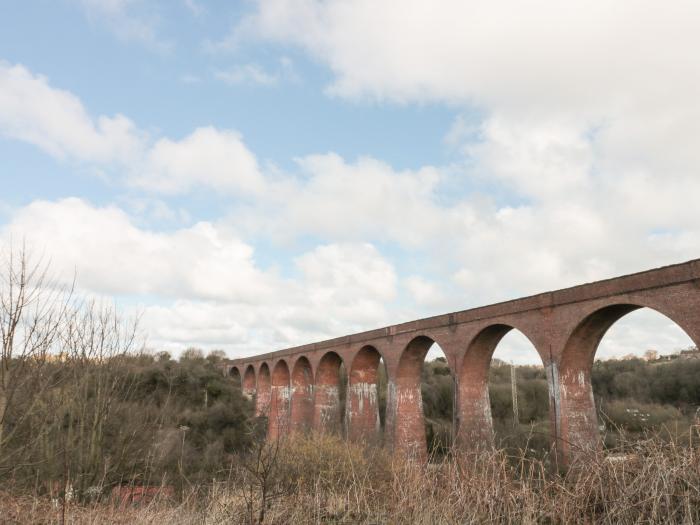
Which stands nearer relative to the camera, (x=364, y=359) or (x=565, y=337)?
(x=565, y=337)

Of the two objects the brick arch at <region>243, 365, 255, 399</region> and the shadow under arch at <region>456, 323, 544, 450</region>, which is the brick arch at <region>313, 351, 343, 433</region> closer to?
the shadow under arch at <region>456, 323, 544, 450</region>

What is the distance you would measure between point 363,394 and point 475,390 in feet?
23.9

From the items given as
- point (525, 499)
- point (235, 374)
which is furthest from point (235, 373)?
point (525, 499)

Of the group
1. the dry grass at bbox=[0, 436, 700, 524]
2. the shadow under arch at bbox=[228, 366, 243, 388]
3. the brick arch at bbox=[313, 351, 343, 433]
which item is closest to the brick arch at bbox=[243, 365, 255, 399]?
the shadow under arch at bbox=[228, 366, 243, 388]

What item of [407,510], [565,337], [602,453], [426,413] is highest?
[565,337]

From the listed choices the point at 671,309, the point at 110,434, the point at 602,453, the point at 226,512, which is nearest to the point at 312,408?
the point at 110,434

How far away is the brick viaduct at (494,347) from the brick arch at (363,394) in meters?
0.04

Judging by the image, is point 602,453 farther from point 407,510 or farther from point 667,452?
point 407,510

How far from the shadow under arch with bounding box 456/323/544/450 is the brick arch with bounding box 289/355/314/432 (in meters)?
13.8

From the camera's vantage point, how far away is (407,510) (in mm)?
4098

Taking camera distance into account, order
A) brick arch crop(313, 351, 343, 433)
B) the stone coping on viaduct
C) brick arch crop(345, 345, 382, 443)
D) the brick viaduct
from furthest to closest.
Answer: brick arch crop(313, 351, 343, 433), brick arch crop(345, 345, 382, 443), the brick viaduct, the stone coping on viaduct

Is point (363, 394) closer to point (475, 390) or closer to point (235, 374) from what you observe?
point (475, 390)

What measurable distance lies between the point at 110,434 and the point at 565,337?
36.0 ft

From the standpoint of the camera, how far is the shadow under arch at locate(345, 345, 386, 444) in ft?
65.3
